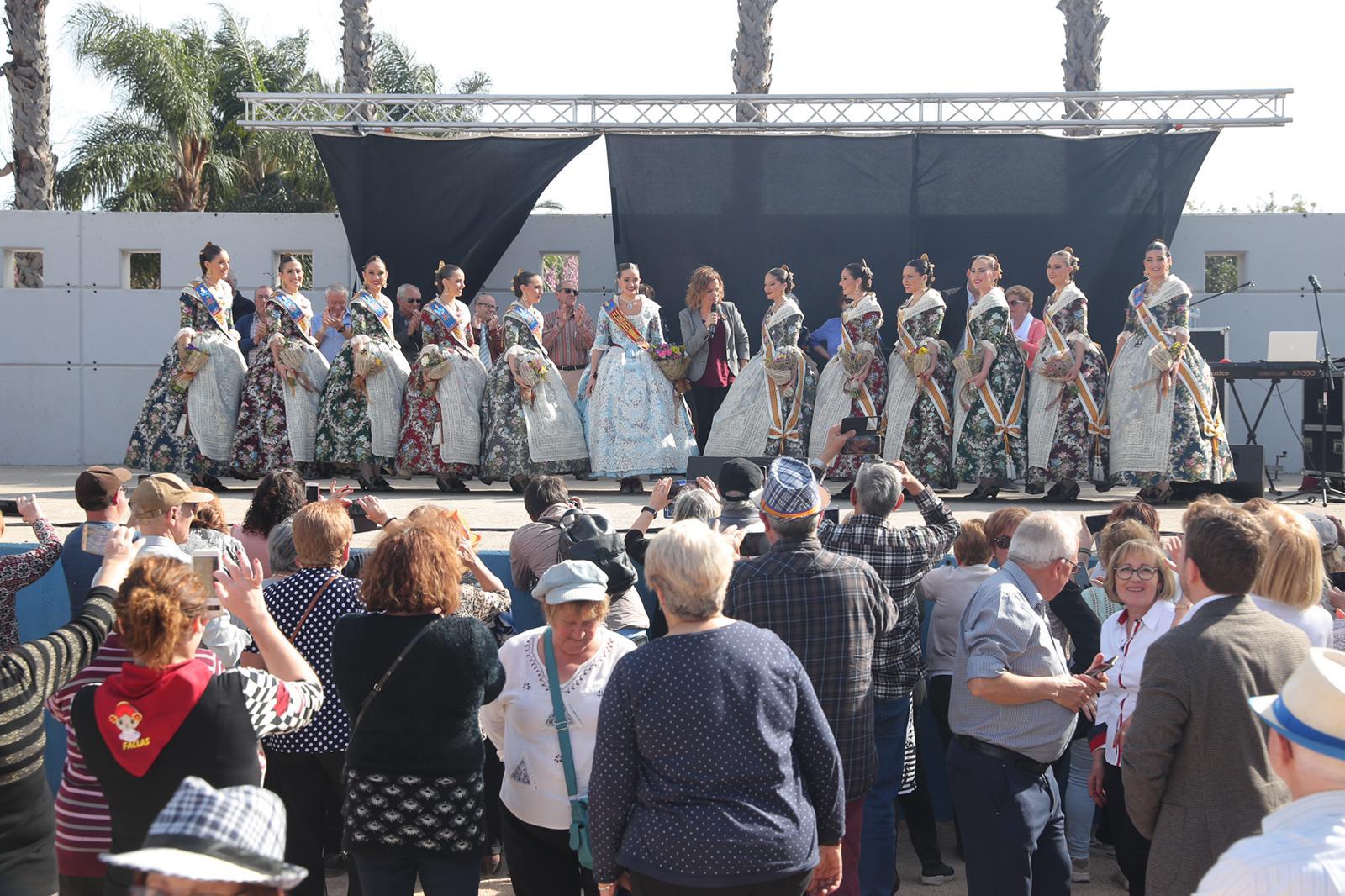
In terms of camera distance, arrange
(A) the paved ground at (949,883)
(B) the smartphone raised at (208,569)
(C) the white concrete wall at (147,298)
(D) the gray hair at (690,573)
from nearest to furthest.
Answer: (D) the gray hair at (690,573), (B) the smartphone raised at (208,569), (A) the paved ground at (949,883), (C) the white concrete wall at (147,298)

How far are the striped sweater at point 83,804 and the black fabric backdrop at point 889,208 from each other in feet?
24.8

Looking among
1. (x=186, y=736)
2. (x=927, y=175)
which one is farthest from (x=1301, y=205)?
(x=186, y=736)

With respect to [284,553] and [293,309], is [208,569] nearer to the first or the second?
[284,553]

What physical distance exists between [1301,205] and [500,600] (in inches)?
1229

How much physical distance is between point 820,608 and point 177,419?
6.75 m

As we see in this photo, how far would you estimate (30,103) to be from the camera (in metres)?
14.0

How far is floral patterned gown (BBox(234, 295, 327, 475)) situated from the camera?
29.1 feet

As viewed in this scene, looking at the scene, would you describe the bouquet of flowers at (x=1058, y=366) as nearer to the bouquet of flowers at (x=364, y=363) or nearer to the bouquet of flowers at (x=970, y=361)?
the bouquet of flowers at (x=970, y=361)

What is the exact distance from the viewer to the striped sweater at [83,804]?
Result: 276 cm

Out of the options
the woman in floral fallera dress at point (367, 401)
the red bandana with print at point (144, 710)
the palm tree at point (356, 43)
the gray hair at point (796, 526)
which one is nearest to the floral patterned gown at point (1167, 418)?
the woman in floral fallera dress at point (367, 401)

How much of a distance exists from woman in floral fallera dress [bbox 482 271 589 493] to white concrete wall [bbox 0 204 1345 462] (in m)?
2.30

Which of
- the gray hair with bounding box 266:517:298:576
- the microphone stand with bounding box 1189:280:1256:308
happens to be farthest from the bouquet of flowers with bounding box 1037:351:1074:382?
the gray hair with bounding box 266:517:298:576

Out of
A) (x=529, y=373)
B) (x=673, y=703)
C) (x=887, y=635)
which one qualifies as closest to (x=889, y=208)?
(x=529, y=373)

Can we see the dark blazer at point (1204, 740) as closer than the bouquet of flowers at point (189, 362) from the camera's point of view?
Yes
